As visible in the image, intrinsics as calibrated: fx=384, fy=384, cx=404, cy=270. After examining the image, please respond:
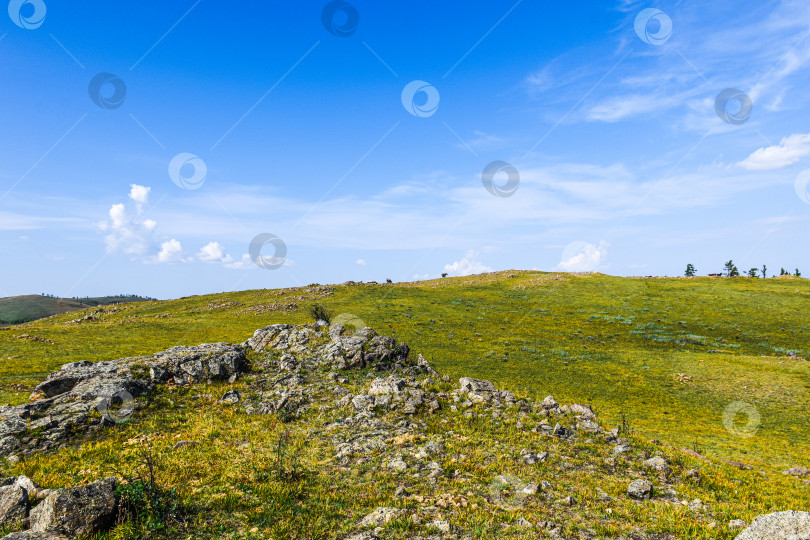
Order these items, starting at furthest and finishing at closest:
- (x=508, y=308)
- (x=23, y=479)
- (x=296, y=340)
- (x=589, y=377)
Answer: (x=508, y=308) → (x=589, y=377) → (x=296, y=340) → (x=23, y=479)

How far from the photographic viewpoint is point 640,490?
13352 millimetres

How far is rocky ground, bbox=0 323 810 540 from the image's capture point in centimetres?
1077

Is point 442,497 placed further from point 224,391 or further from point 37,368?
point 37,368

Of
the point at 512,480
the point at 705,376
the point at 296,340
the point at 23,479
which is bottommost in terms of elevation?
the point at 705,376

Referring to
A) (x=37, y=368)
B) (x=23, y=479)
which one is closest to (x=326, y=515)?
(x=23, y=479)

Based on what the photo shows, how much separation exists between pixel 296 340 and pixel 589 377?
33.1m

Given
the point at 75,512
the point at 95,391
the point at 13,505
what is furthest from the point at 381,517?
the point at 95,391

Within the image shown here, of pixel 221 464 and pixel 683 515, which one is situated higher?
pixel 221 464

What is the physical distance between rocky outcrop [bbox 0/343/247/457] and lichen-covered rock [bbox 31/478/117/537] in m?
7.22

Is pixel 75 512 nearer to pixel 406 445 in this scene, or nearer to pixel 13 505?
pixel 13 505

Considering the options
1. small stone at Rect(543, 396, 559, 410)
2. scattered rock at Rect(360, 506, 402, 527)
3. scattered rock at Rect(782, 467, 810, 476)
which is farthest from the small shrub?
scattered rock at Rect(782, 467, 810, 476)

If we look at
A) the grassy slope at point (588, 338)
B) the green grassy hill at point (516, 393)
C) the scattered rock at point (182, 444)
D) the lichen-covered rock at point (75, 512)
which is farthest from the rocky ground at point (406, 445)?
the grassy slope at point (588, 338)

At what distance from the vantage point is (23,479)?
37.4ft

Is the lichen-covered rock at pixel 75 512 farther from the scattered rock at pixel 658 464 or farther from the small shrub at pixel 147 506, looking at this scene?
the scattered rock at pixel 658 464
